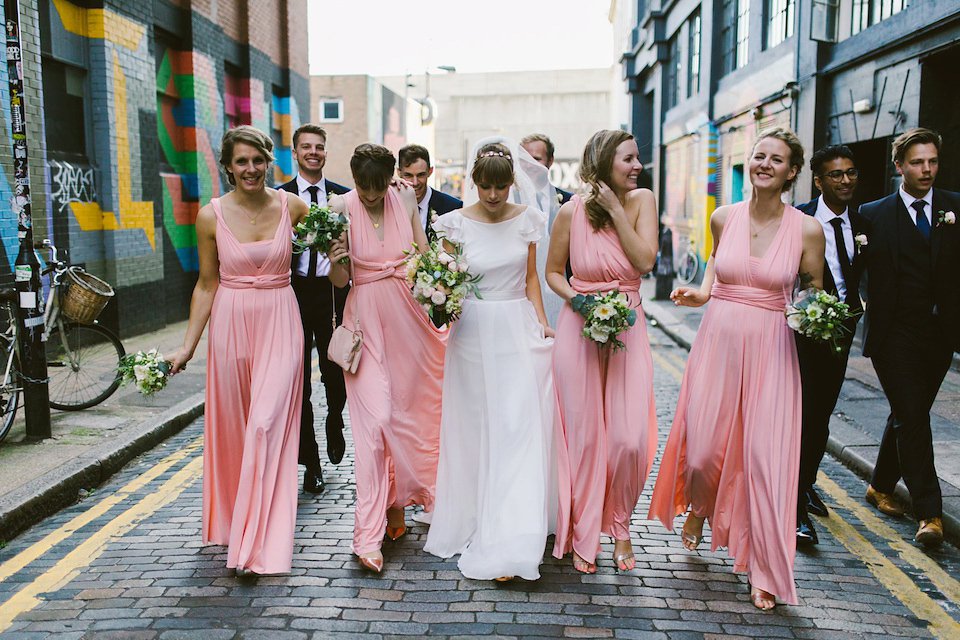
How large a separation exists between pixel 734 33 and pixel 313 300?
15343 mm

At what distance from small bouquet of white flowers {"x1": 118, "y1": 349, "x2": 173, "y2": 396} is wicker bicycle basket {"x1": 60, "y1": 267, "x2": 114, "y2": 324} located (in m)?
2.95

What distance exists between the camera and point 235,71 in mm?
16469

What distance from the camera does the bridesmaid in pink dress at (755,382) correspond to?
3955 millimetres

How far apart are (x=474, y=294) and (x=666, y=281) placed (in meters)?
13.3

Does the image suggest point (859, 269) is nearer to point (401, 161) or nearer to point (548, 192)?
point (548, 192)

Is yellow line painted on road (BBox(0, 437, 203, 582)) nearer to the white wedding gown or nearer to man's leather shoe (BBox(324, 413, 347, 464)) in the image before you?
man's leather shoe (BBox(324, 413, 347, 464))

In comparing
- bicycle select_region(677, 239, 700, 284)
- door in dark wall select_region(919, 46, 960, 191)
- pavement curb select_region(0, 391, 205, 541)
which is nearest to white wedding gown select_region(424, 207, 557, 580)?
pavement curb select_region(0, 391, 205, 541)

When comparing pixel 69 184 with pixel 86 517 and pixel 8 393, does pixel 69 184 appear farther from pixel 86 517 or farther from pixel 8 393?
pixel 86 517

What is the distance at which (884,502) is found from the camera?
5234 mm

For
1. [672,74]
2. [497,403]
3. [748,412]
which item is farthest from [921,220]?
[672,74]

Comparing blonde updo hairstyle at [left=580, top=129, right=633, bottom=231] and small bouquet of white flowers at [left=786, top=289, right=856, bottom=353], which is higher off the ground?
blonde updo hairstyle at [left=580, top=129, right=633, bottom=231]

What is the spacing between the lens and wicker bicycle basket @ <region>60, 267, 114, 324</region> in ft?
22.7

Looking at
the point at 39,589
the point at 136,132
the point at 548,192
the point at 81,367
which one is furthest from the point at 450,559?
the point at 136,132

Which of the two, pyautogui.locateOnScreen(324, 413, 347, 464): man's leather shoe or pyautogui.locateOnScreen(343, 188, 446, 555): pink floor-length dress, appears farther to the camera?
pyautogui.locateOnScreen(324, 413, 347, 464): man's leather shoe
